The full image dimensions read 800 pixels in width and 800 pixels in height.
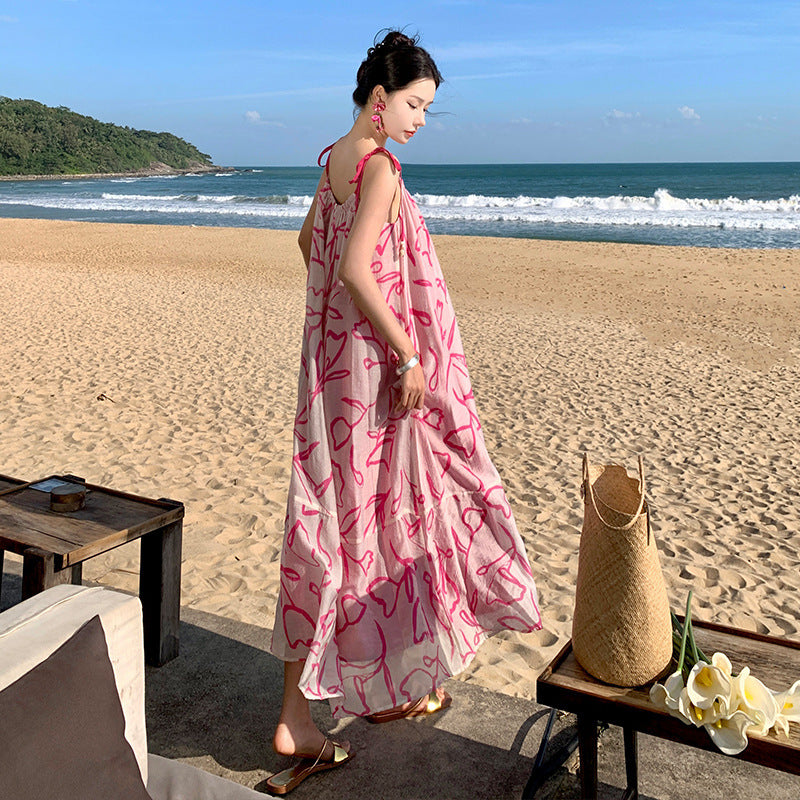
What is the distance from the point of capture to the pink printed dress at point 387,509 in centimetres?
195

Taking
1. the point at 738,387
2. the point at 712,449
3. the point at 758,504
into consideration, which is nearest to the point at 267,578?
the point at 758,504

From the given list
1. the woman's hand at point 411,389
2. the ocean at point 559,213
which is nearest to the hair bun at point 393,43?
the woman's hand at point 411,389

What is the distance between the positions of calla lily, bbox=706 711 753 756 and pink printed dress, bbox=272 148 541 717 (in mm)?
727

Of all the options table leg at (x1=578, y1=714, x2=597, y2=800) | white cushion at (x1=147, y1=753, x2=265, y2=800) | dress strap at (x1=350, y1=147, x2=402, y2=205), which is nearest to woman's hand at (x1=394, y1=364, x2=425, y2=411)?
dress strap at (x1=350, y1=147, x2=402, y2=205)

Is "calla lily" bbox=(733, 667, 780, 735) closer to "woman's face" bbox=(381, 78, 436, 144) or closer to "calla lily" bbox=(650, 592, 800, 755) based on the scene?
"calla lily" bbox=(650, 592, 800, 755)

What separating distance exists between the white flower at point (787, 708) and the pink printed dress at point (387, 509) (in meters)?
0.74

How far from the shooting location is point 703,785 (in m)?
2.06

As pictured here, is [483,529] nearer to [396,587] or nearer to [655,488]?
[396,587]

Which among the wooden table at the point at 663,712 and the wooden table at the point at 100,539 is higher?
the wooden table at the point at 663,712

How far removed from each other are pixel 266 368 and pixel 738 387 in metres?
3.95

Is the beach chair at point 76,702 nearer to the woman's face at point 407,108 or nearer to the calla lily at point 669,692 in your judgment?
the calla lily at point 669,692

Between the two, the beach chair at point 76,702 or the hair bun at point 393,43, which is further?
the hair bun at point 393,43

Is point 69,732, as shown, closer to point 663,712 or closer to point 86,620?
point 86,620

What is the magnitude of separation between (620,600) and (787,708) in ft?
1.02
